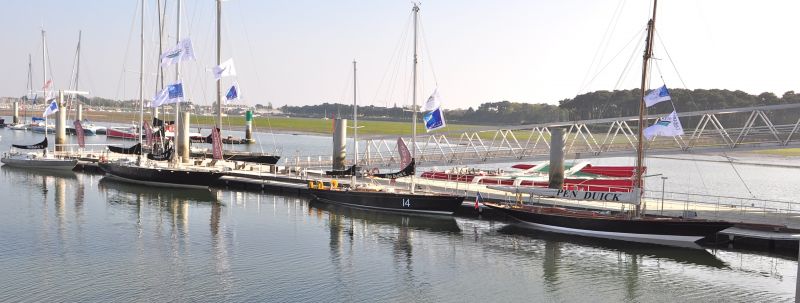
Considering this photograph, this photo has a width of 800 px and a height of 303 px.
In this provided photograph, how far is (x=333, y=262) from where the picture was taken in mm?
34625

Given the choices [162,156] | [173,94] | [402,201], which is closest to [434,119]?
[402,201]

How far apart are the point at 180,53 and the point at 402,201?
25.7 m

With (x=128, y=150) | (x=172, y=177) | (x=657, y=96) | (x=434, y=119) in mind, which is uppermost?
(x=657, y=96)

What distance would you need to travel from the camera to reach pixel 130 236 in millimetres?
39281

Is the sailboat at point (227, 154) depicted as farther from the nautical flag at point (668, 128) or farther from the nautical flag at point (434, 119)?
the nautical flag at point (668, 128)

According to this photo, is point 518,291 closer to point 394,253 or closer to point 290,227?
point 394,253

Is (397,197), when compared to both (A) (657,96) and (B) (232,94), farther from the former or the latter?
(B) (232,94)

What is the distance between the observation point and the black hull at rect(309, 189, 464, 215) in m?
47.4

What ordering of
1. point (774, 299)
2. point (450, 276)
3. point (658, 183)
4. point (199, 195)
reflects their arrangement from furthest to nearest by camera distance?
point (658, 183) < point (199, 195) < point (450, 276) < point (774, 299)

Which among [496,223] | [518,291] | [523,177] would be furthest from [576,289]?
[523,177]

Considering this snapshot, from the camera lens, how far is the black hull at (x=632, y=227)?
38.6 metres

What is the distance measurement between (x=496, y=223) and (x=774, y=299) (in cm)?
1859

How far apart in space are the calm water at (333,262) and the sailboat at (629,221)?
736 millimetres

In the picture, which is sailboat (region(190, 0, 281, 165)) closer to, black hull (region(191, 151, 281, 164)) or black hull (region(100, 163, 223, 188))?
black hull (region(191, 151, 281, 164))
